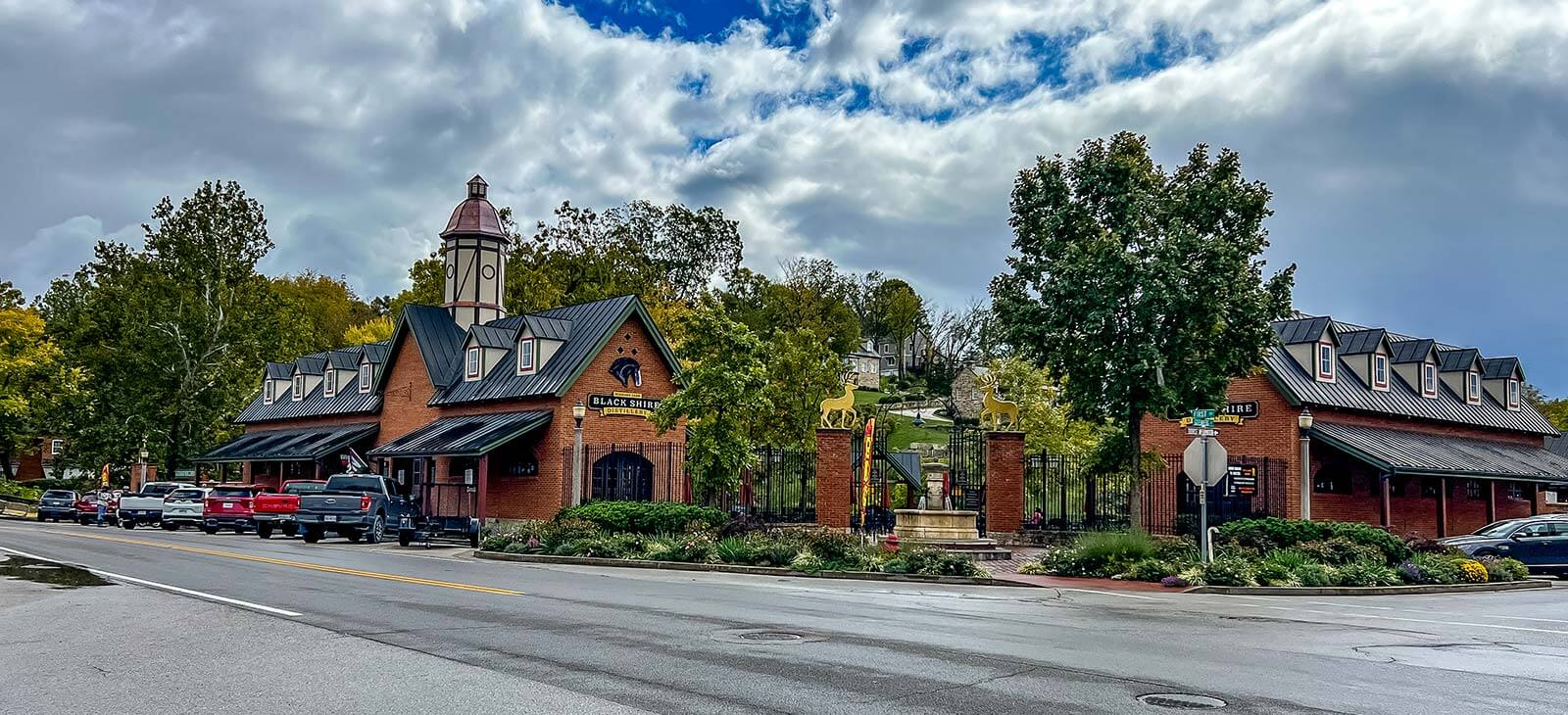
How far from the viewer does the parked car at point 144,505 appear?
45250mm

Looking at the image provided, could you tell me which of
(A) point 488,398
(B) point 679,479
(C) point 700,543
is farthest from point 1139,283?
(A) point 488,398

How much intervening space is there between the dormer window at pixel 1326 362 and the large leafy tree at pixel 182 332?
49041 millimetres

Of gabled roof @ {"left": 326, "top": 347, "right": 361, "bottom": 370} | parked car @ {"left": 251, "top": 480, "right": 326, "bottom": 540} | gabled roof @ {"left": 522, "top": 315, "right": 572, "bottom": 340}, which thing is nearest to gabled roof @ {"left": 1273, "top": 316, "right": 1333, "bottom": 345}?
gabled roof @ {"left": 522, "top": 315, "right": 572, "bottom": 340}

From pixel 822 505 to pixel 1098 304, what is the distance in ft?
29.0

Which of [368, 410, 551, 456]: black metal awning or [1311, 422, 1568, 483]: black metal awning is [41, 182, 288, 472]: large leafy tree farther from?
[1311, 422, 1568, 483]: black metal awning

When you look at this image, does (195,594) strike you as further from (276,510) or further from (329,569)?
(276,510)

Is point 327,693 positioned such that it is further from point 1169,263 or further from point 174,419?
point 174,419

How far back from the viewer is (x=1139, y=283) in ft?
90.3

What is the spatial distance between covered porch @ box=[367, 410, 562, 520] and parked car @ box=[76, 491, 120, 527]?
1499cm

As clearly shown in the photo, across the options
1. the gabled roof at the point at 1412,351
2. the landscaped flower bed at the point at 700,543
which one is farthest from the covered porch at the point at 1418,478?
the landscaped flower bed at the point at 700,543

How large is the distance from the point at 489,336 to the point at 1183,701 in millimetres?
36726

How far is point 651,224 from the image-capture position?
2717 inches

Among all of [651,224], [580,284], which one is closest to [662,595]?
[580,284]

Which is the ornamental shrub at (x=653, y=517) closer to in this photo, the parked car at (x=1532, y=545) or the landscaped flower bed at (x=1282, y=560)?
the landscaped flower bed at (x=1282, y=560)
